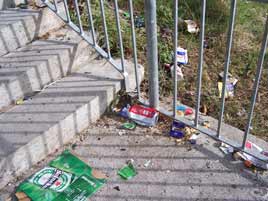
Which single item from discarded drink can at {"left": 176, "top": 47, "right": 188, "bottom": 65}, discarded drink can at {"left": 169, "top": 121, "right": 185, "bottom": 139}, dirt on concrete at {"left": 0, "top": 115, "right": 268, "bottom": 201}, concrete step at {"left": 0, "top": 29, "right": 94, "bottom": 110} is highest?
concrete step at {"left": 0, "top": 29, "right": 94, "bottom": 110}

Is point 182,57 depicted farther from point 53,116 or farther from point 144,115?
point 53,116

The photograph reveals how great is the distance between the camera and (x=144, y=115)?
8.44 ft

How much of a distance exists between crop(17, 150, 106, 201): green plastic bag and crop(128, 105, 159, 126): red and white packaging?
1.76 feet

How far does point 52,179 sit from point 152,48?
1.08 m

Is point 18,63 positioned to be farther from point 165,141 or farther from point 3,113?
point 165,141

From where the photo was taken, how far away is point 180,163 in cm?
226

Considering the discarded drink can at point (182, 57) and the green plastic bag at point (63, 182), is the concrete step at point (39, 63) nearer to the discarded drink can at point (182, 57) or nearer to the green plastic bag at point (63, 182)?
the green plastic bag at point (63, 182)

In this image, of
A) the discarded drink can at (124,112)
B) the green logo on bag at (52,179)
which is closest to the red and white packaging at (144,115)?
the discarded drink can at (124,112)

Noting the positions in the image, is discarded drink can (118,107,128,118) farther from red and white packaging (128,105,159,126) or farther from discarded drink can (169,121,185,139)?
discarded drink can (169,121,185,139)

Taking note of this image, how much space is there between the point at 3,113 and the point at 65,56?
67 centimetres

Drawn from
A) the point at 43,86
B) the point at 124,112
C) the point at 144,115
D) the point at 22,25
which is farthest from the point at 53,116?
the point at 22,25

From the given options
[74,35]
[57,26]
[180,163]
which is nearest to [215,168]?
[180,163]

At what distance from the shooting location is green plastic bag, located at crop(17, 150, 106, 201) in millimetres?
2074

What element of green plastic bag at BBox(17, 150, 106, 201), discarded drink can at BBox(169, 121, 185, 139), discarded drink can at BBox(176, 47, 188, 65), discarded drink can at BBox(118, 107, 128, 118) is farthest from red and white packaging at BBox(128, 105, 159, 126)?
discarded drink can at BBox(176, 47, 188, 65)
